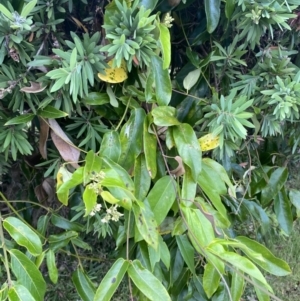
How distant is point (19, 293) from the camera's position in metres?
0.49

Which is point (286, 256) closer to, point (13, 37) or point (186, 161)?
point (186, 161)

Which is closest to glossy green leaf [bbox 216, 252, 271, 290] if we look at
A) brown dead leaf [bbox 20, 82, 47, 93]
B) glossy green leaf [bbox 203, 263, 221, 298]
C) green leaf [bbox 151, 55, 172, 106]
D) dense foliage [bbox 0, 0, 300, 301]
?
dense foliage [bbox 0, 0, 300, 301]

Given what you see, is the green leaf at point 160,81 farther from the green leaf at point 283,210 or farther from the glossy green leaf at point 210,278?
the green leaf at point 283,210

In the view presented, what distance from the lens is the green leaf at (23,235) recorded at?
1.78ft

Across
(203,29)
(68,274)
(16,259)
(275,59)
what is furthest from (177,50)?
(68,274)

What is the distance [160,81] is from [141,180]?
152mm

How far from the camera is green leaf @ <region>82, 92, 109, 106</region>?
578mm

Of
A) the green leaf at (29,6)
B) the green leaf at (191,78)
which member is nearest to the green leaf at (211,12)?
the green leaf at (191,78)

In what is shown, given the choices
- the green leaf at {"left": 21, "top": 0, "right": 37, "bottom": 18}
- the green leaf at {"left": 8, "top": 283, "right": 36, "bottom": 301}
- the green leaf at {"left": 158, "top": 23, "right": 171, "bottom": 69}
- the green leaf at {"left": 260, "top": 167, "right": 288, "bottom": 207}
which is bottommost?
the green leaf at {"left": 260, "top": 167, "right": 288, "bottom": 207}

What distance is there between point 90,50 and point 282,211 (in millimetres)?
532

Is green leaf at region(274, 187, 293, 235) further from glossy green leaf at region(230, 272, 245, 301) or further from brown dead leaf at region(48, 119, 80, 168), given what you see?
brown dead leaf at region(48, 119, 80, 168)

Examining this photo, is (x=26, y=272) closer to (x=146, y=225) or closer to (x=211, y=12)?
(x=146, y=225)

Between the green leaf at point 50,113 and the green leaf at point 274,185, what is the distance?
459 mm

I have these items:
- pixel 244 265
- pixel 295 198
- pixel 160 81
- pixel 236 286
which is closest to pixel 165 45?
pixel 160 81
